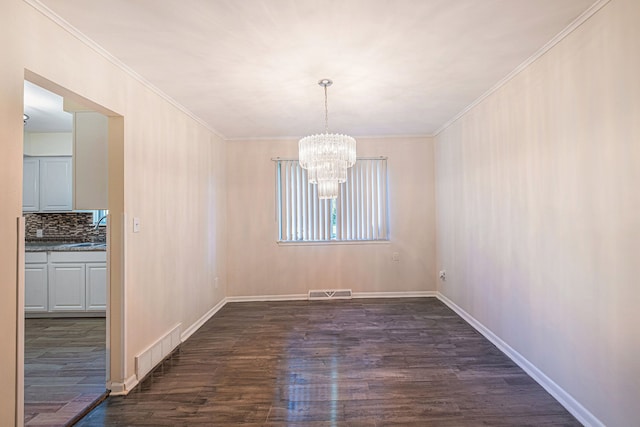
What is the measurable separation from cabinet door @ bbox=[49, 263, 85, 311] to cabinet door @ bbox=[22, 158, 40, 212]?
1.12 meters

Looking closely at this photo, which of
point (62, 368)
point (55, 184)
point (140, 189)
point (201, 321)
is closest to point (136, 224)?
point (140, 189)

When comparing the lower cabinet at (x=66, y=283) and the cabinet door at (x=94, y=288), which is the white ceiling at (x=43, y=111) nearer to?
the lower cabinet at (x=66, y=283)

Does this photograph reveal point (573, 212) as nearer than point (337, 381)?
Yes

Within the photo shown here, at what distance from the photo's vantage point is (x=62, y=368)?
2.65 meters

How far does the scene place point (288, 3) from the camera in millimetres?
1699

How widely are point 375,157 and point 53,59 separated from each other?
12.8ft

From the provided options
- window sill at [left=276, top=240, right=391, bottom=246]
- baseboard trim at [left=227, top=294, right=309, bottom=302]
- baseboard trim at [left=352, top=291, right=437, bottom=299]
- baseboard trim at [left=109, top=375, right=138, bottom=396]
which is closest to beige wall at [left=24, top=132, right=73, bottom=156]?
baseboard trim at [left=227, top=294, right=309, bottom=302]

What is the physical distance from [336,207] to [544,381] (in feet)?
10.5

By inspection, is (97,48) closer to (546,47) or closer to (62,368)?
(62,368)

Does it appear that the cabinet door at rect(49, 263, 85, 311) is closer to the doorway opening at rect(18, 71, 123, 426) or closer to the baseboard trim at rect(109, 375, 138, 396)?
the doorway opening at rect(18, 71, 123, 426)

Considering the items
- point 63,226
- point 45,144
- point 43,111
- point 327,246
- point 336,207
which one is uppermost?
point 43,111

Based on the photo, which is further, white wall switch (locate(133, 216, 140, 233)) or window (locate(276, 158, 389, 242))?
window (locate(276, 158, 389, 242))

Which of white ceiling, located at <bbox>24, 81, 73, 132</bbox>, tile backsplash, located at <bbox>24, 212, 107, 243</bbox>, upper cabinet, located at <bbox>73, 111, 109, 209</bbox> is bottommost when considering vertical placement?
tile backsplash, located at <bbox>24, 212, 107, 243</bbox>

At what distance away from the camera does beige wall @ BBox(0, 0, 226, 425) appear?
149 centimetres
